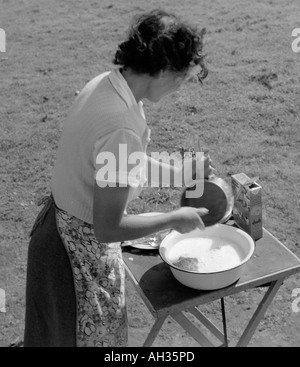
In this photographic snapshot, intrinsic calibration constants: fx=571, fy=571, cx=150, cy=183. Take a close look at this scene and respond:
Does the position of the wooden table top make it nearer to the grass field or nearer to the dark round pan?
the dark round pan

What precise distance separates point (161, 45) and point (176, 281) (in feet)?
2.72

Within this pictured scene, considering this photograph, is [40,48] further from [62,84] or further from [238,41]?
[238,41]

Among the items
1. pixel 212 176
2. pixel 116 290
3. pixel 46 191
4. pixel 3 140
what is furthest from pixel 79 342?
pixel 3 140

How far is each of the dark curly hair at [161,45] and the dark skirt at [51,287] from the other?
61 centimetres

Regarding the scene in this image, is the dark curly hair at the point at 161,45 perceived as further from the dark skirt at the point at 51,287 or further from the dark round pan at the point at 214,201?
the dark skirt at the point at 51,287

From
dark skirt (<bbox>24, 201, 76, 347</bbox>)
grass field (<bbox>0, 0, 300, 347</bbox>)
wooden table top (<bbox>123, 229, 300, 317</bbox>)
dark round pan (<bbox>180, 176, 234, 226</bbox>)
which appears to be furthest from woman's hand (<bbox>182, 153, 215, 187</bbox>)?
grass field (<bbox>0, 0, 300, 347</bbox>)

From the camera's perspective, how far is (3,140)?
497 cm

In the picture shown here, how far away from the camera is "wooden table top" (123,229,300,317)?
1.93 m

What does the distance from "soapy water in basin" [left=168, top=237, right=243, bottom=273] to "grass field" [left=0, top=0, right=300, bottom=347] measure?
2.99 ft

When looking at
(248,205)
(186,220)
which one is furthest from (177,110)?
(186,220)

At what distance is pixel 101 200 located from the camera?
5.46 ft

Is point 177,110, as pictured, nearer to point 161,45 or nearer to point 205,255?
point 205,255

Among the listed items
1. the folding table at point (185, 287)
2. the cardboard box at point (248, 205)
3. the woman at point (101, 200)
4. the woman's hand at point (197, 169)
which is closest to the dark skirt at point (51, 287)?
the woman at point (101, 200)

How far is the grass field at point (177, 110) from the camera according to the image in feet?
11.1
